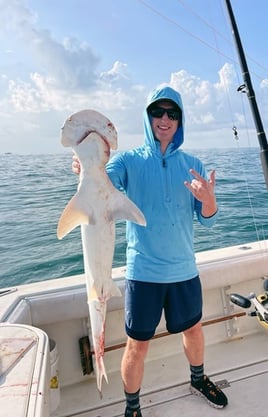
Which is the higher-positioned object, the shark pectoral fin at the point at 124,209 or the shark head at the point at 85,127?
the shark head at the point at 85,127

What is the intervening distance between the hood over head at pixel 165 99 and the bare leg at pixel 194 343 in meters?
1.25

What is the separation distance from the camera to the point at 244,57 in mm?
3242

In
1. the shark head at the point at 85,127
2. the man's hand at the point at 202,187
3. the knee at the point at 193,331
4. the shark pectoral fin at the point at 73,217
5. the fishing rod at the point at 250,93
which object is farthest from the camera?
the fishing rod at the point at 250,93

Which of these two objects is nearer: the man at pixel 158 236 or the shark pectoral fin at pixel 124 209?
the shark pectoral fin at pixel 124 209

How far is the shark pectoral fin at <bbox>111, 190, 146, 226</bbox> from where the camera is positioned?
1680mm

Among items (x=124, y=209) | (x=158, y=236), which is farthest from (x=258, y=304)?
(x=124, y=209)

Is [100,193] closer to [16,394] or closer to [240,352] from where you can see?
[16,394]

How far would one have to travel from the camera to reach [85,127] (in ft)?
5.02

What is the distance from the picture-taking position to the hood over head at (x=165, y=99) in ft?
7.16

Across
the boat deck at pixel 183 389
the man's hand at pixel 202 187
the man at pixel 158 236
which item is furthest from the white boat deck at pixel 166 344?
the man's hand at pixel 202 187

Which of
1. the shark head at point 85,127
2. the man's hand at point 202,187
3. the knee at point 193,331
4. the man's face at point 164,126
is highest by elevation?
the man's face at point 164,126

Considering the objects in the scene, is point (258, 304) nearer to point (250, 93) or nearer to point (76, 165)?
point (76, 165)

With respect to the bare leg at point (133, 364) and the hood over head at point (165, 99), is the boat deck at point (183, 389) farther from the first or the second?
the hood over head at point (165, 99)

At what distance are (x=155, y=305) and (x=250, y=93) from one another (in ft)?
6.96
